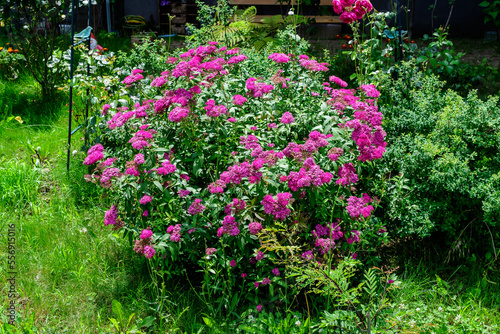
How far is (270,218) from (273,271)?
271mm

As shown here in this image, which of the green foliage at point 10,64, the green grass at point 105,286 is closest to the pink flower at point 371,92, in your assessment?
the green grass at point 105,286

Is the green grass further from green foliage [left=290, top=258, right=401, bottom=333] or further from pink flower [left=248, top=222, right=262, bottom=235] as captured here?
pink flower [left=248, top=222, right=262, bottom=235]

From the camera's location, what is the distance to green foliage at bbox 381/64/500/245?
2744 mm

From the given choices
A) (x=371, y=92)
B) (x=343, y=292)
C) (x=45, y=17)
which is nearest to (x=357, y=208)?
(x=343, y=292)

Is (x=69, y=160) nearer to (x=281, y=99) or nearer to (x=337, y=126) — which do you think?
(x=281, y=99)

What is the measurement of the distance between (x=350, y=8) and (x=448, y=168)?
141cm

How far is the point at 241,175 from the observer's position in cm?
226

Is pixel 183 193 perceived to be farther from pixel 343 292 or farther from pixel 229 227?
pixel 343 292

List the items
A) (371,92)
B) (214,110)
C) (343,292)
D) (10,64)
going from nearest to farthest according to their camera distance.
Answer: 1. (343,292)
2. (214,110)
3. (371,92)
4. (10,64)

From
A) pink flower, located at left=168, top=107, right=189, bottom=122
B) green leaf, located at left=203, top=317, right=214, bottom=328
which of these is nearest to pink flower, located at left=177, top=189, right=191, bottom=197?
pink flower, located at left=168, top=107, right=189, bottom=122

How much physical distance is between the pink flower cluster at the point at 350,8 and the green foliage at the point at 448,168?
31.4 inches

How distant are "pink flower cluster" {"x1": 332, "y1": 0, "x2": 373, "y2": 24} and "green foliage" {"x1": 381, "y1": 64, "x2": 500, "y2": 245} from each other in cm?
80

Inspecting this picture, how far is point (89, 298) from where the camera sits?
2691 millimetres

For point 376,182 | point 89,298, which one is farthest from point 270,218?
point 89,298
